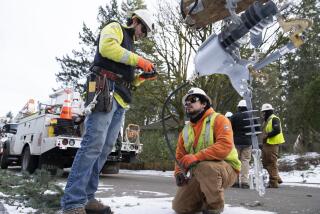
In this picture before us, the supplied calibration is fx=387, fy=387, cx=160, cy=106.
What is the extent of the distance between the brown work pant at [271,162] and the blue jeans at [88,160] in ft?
17.1

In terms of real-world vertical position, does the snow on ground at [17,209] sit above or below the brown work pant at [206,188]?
below

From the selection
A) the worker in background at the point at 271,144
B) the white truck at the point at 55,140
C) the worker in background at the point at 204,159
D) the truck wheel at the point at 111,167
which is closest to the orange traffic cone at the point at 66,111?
the white truck at the point at 55,140

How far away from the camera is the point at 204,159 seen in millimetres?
3400

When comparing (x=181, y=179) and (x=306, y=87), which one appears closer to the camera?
(x=181, y=179)

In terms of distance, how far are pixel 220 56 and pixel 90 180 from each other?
1800 mm

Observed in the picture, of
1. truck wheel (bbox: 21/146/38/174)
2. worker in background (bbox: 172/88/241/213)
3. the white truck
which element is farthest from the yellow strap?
truck wheel (bbox: 21/146/38/174)

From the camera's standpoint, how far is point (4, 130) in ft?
40.0

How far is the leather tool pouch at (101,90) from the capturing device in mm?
3191

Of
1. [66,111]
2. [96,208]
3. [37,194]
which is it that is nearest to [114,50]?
[96,208]

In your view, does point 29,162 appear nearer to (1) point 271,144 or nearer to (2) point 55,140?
(2) point 55,140

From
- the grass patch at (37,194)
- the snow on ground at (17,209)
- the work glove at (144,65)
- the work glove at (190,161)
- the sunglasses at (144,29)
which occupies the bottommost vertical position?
the snow on ground at (17,209)

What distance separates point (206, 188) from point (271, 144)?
515cm

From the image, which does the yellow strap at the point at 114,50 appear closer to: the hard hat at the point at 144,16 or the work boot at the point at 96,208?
the hard hat at the point at 144,16

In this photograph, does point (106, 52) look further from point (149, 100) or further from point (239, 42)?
point (149, 100)
